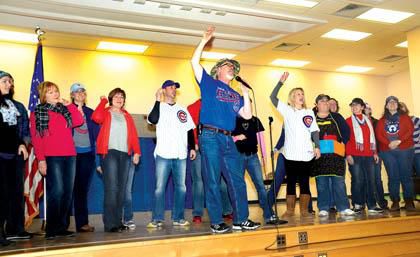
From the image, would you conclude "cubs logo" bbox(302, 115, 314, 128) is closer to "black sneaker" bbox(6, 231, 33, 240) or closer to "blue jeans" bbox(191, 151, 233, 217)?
"blue jeans" bbox(191, 151, 233, 217)

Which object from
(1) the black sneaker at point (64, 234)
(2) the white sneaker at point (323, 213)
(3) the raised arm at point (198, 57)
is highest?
(3) the raised arm at point (198, 57)

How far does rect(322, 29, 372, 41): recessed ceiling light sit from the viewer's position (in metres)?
7.54

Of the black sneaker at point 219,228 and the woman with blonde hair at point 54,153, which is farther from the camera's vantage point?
the woman with blonde hair at point 54,153

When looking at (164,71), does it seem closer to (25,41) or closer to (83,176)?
(25,41)

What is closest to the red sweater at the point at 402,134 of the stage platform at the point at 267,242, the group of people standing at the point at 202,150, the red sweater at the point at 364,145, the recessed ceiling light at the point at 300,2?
the group of people standing at the point at 202,150

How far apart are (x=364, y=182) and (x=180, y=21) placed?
3550 millimetres

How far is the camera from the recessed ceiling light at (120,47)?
7600mm

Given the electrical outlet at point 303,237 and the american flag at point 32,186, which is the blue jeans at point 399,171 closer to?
the electrical outlet at point 303,237

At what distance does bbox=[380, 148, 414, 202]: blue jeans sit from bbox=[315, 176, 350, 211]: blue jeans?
1.12 m

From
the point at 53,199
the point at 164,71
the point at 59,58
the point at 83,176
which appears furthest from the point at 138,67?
the point at 53,199

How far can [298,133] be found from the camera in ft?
14.6

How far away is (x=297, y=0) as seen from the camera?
6.09 m

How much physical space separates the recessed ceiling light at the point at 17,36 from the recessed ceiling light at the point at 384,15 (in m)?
5.45

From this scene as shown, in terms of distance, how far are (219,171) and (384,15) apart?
15.9ft
